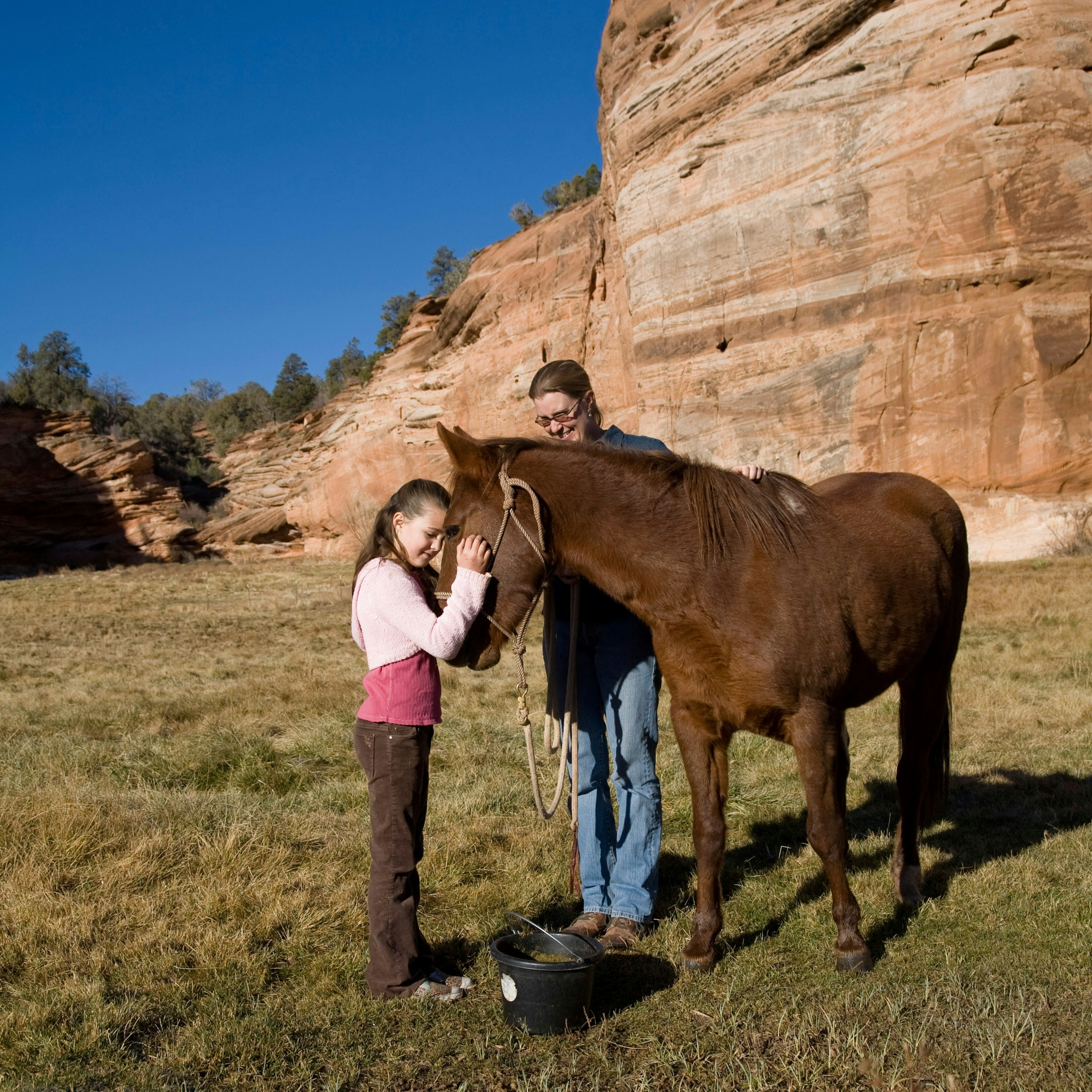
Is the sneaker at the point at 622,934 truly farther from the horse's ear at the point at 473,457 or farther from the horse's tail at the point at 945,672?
the horse's ear at the point at 473,457

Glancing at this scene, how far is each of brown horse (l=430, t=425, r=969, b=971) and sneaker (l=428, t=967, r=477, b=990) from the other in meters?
0.87

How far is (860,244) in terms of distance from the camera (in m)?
18.3

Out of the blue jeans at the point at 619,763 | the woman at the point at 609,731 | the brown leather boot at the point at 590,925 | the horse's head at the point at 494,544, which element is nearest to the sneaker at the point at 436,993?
the brown leather boot at the point at 590,925

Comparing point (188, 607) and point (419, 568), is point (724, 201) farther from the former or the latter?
point (419, 568)

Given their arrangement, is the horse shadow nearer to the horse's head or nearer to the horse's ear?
the horse's head

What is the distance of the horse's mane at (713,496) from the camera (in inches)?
132

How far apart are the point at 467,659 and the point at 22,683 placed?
8570mm

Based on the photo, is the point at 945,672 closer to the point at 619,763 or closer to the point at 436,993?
the point at 619,763

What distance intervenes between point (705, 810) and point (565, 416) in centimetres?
174

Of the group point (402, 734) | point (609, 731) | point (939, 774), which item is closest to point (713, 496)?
point (609, 731)

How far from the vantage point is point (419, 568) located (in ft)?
11.5

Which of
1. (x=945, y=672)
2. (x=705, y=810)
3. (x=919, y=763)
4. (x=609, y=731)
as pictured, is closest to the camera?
(x=705, y=810)

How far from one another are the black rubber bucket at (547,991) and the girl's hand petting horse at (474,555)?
130cm

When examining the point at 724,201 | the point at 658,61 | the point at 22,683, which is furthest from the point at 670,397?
the point at 22,683
